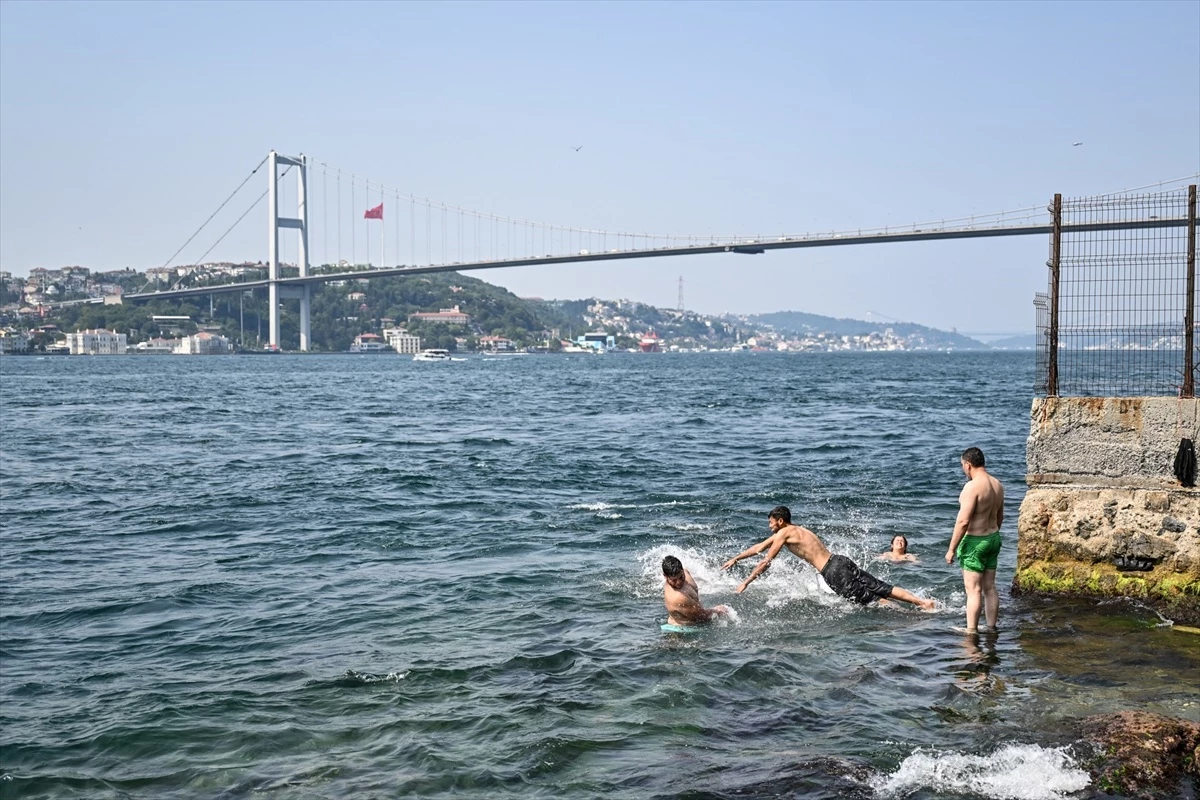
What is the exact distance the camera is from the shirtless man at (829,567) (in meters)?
8.91

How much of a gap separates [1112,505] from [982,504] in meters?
1.12

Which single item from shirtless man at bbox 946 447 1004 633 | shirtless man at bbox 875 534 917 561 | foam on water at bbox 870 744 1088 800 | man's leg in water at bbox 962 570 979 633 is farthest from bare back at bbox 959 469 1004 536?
shirtless man at bbox 875 534 917 561

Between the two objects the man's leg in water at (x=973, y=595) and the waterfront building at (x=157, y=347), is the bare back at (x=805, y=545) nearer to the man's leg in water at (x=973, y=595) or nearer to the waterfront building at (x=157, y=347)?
the man's leg in water at (x=973, y=595)

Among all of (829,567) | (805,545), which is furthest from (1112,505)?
(805,545)

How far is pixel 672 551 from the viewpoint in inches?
447

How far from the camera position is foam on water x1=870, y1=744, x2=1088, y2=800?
5.11 metres

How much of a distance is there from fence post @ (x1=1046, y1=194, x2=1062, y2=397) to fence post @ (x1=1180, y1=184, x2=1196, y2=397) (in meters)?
0.90

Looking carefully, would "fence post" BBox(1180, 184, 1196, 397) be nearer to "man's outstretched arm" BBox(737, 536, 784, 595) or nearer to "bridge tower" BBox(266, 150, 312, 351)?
"man's outstretched arm" BBox(737, 536, 784, 595)

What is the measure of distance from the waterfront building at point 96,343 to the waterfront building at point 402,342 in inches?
1330

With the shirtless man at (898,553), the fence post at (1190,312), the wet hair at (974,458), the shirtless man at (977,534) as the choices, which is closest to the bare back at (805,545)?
the shirtless man at (977,534)

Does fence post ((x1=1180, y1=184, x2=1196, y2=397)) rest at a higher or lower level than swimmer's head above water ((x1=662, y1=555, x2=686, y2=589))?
higher

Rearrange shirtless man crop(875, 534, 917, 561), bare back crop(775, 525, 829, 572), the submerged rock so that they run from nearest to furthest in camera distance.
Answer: the submerged rock, bare back crop(775, 525, 829, 572), shirtless man crop(875, 534, 917, 561)

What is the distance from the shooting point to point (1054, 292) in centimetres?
882

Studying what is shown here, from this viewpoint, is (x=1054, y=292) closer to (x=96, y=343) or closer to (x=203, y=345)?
(x=203, y=345)
